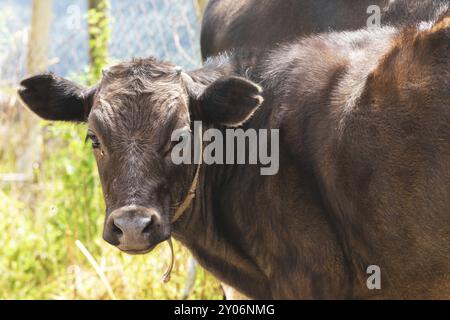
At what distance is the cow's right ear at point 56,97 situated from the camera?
6156 millimetres

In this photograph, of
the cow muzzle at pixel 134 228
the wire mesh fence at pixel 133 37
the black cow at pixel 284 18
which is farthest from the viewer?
the wire mesh fence at pixel 133 37

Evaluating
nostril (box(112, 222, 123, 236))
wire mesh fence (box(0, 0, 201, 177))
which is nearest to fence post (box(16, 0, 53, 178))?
wire mesh fence (box(0, 0, 201, 177))

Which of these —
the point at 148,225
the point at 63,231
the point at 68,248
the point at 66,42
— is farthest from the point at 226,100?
the point at 66,42

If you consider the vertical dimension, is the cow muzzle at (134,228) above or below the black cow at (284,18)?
below

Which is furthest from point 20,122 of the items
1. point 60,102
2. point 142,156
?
point 142,156

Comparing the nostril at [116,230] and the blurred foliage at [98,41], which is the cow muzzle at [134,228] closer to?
the nostril at [116,230]

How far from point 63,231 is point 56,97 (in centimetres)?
370

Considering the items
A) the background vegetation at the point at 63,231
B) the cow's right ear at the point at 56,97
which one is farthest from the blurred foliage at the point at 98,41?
the cow's right ear at the point at 56,97

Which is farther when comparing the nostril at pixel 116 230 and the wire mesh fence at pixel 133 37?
the wire mesh fence at pixel 133 37

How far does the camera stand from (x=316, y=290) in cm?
604

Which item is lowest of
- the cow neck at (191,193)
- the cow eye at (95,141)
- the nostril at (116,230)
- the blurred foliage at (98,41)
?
the nostril at (116,230)

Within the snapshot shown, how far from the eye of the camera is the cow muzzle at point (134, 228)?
538 cm

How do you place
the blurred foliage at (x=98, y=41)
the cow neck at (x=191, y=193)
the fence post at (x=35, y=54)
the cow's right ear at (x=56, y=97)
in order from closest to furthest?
the cow neck at (x=191, y=193) < the cow's right ear at (x=56, y=97) < the blurred foliage at (x=98, y=41) < the fence post at (x=35, y=54)

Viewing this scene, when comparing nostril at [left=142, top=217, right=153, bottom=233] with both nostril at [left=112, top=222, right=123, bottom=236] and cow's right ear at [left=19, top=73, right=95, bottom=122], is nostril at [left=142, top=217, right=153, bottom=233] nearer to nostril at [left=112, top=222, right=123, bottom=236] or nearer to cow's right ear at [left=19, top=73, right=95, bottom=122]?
nostril at [left=112, top=222, right=123, bottom=236]
